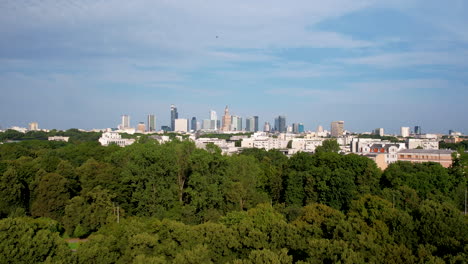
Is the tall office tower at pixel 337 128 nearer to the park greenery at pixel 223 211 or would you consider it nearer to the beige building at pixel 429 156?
the beige building at pixel 429 156

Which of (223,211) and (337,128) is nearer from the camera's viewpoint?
(223,211)

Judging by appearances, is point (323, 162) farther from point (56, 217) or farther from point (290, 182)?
point (56, 217)

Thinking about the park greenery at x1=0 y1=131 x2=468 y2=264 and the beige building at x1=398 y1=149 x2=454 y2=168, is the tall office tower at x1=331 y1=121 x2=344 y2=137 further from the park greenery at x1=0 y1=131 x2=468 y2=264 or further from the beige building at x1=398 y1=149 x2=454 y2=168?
the park greenery at x1=0 y1=131 x2=468 y2=264

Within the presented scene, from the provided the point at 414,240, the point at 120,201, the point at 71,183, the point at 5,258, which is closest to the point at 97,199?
the point at 120,201

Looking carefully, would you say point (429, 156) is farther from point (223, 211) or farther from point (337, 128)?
point (337, 128)

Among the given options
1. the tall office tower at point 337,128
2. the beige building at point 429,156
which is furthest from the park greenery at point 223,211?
the tall office tower at point 337,128

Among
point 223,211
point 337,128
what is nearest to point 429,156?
point 223,211
